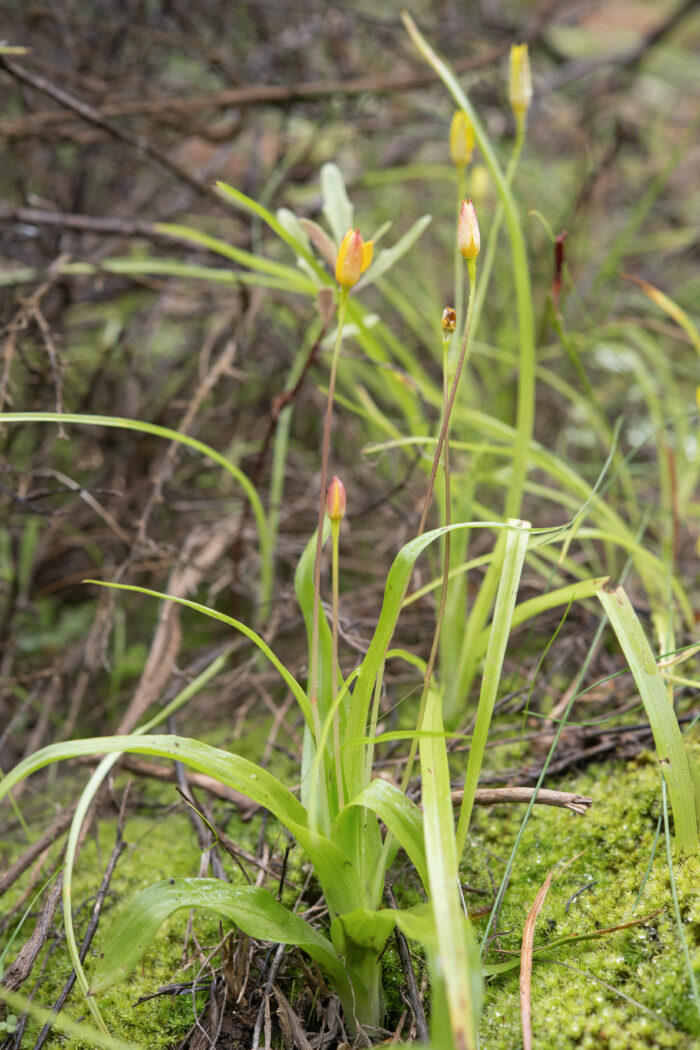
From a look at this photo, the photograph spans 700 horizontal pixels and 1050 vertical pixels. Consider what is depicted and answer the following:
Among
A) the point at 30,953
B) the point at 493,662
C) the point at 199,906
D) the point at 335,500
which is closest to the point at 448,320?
the point at 335,500

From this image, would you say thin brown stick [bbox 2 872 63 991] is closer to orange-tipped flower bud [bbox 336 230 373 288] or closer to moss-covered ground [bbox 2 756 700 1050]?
moss-covered ground [bbox 2 756 700 1050]

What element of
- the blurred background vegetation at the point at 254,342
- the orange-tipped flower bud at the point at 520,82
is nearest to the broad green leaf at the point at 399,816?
the blurred background vegetation at the point at 254,342

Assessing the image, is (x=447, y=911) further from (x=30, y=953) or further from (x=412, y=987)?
(x=30, y=953)

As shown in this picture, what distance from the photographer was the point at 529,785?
1043 mm

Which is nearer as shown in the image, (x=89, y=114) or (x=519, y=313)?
(x=519, y=313)

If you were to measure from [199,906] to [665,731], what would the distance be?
0.54 meters

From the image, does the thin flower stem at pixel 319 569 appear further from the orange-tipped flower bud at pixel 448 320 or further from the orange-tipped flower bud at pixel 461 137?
the orange-tipped flower bud at pixel 461 137

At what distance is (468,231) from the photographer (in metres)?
0.75

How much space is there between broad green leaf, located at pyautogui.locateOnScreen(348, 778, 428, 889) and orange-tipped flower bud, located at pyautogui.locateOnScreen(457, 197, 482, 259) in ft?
1.83

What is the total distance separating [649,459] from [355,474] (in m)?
0.91

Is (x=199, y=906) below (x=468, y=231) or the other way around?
below

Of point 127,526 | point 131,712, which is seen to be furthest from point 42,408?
point 131,712

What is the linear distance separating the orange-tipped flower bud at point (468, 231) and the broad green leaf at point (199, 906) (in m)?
0.71

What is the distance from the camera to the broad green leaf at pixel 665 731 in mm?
815
